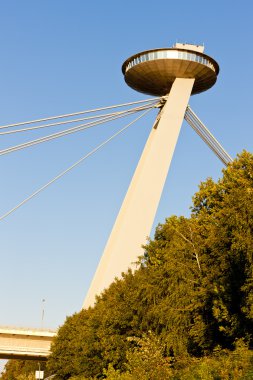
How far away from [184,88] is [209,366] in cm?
3706

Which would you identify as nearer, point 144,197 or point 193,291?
point 193,291

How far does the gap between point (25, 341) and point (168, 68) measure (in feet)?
95.0

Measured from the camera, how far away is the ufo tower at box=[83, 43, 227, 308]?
5472 cm

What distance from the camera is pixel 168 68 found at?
2395 inches

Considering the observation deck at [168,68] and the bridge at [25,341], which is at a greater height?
the observation deck at [168,68]

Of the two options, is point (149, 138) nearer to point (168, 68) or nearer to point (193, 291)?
point (168, 68)

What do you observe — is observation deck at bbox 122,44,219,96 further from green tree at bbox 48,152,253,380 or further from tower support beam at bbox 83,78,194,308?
green tree at bbox 48,152,253,380

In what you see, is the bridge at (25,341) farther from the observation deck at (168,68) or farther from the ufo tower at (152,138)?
the observation deck at (168,68)

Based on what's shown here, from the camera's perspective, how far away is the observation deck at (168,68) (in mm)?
60219

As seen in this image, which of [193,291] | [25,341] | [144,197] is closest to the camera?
[193,291]

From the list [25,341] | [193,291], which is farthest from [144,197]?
[25,341]

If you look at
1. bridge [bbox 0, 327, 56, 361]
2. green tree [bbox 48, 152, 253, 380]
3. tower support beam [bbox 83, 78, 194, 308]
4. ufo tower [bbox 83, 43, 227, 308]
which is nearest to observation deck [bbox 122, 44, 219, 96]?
ufo tower [bbox 83, 43, 227, 308]

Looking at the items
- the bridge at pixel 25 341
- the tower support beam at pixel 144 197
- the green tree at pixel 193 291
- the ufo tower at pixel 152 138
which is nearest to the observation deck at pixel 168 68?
the ufo tower at pixel 152 138

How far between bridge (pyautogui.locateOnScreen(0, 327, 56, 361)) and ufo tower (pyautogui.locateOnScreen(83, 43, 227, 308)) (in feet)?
35.3
